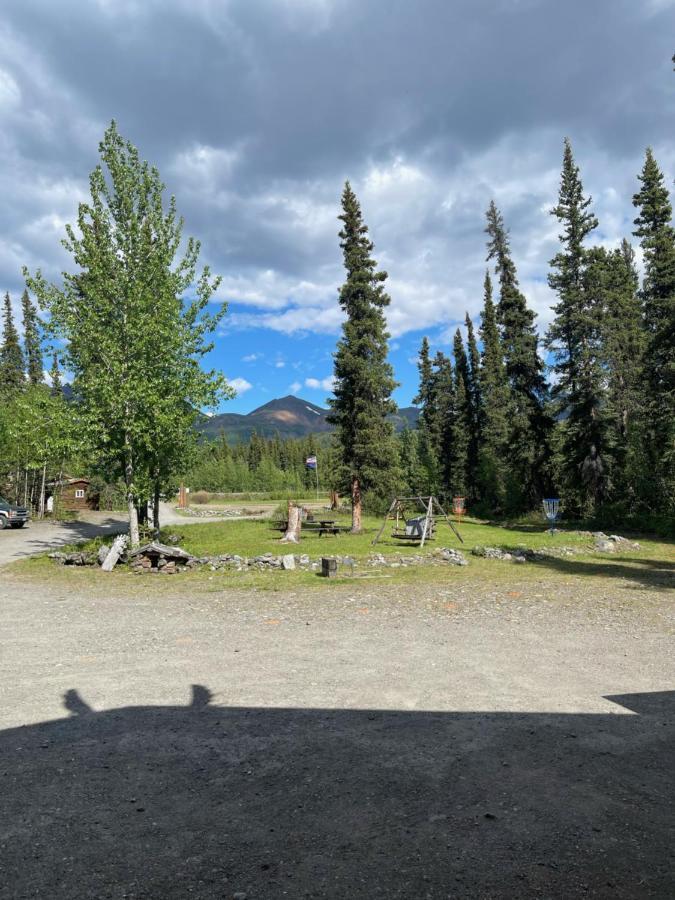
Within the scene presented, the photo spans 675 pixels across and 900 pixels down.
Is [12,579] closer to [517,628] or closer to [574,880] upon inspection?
[517,628]

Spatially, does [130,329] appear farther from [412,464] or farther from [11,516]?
[412,464]

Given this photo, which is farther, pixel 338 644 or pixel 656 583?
pixel 656 583

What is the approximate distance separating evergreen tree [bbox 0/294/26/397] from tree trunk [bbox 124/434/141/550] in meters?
45.3

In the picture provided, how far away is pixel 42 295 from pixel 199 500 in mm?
57627

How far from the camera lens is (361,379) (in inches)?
1129

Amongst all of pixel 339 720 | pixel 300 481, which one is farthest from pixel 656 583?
pixel 300 481

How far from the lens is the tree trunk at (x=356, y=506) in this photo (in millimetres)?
27672

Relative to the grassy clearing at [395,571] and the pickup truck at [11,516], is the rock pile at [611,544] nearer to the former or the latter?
the grassy clearing at [395,571]

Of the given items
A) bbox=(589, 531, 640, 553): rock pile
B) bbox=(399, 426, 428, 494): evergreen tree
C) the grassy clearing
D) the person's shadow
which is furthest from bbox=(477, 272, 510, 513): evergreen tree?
the person's shadow

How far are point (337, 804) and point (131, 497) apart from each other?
54.4ft

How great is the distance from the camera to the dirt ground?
2977 mm

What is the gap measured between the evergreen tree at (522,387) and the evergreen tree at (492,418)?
2484mm

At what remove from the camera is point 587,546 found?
21.1 meters

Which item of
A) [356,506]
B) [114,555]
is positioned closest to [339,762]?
[114,555]
